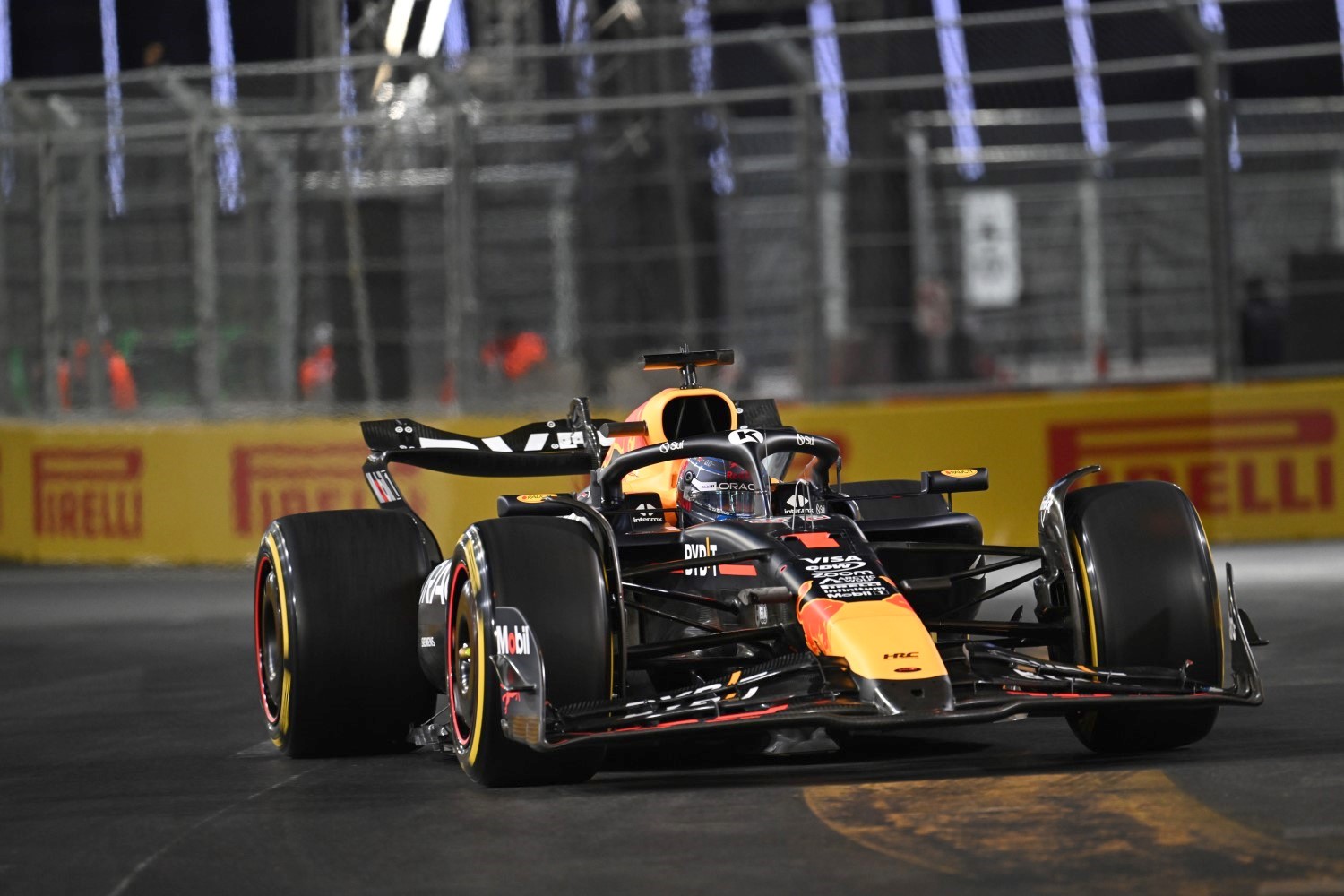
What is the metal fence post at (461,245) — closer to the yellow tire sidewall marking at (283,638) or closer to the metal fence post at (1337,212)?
the metal fence post at (1337,212)

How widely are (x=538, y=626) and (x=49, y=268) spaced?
462 inches

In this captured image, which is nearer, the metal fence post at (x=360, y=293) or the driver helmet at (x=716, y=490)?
the driver helmet at (x=716, y=490)

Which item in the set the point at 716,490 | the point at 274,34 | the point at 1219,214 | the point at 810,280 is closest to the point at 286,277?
the point at 810,280

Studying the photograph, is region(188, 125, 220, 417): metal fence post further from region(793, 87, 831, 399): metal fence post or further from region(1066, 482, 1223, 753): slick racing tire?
region(1066, 482, 1223, 753): slick racing tire

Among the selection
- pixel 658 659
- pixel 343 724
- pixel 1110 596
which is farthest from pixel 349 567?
pixel 1110 596

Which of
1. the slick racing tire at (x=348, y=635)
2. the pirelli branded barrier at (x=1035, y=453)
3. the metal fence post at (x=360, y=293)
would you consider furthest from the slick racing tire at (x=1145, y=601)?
the metal fence post at (x=360, y=293)

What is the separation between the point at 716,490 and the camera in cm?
805

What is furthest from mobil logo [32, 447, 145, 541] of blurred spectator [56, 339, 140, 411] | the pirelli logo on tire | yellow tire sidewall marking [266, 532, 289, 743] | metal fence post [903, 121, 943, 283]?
A: yellow tire sidewall marking [266, 532, 289, 743]

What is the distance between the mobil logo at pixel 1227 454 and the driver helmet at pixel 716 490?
773 cm

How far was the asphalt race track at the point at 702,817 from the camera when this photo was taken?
17.7 ft

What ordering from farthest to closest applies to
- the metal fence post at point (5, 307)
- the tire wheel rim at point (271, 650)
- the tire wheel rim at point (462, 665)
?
the metal fence post at point (5, 307), the tire wheel rim at point (271, 650), the tire wheel rim at point (462, 665)

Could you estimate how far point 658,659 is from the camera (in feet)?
23.5

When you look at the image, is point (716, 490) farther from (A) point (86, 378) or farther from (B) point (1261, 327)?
(A) point (86, 378)

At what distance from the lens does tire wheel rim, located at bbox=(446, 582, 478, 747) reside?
6.93 m
